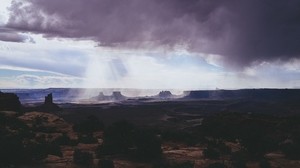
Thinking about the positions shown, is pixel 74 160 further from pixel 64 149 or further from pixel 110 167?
pixel 64 149

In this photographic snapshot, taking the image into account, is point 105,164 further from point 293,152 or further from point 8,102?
point 8,102

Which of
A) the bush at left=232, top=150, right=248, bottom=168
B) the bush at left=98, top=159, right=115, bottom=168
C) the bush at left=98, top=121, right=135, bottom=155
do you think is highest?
the bush at left=98, top=121, right=135, bottom=155

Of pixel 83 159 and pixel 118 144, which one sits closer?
pixel 83 159

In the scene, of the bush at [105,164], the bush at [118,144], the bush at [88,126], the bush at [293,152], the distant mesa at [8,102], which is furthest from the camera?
the distant mesa at [8,102]

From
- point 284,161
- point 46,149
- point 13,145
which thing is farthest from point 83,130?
point 284,161

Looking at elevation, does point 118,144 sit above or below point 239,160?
above

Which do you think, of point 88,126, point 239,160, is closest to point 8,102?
point 88,126

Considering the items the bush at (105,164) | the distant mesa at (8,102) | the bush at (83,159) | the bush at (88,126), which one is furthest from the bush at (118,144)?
the distant mesa at (8,102)

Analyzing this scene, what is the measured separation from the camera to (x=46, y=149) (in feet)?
82.8

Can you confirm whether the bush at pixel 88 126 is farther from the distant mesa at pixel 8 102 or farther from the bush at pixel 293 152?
the bush at pixel 293 152

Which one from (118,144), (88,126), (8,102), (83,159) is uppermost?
(8,102)

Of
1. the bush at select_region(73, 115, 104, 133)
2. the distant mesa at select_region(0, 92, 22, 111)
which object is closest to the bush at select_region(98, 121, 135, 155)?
the bush at select_region(73, 115, 104, 133)

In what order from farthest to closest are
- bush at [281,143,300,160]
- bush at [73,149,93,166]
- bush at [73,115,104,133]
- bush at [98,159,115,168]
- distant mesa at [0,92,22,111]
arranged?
distant mesa at [0,92,22,111]
bush at [73,115,104,133]
bush at [281,143,300,160]
bush at [73,149,93,166]
bush at [98,159,115,168]

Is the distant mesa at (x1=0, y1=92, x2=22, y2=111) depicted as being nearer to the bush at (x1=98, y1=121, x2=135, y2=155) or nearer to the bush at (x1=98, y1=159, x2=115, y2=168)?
the bush at (x1=98, y1=121, x2=135, y2=155)
